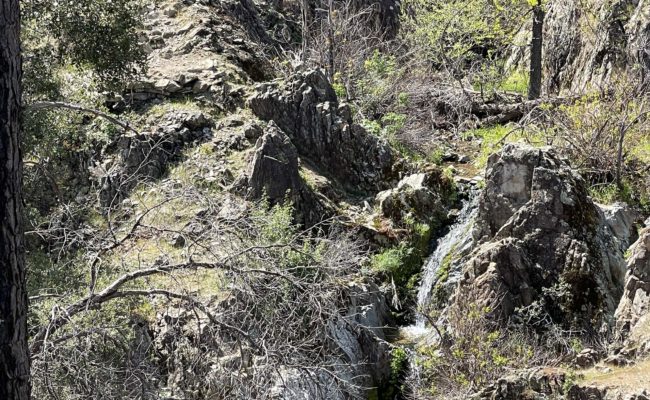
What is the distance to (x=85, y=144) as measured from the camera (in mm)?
13391

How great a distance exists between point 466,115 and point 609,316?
30.5ft

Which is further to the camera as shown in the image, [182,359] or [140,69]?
[140,69]

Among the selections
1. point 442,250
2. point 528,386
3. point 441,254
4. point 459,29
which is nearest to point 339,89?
point 459,29

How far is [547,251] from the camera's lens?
1132 centimetres

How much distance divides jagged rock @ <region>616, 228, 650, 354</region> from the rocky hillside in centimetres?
3

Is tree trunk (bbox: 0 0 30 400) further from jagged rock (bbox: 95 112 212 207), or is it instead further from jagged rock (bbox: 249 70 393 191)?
jagged rock (bbox: 249 70 393 191)

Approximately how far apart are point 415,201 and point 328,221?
76.9 inches

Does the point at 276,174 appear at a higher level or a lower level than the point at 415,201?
→ higher

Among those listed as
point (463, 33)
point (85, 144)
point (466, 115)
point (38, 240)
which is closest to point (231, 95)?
point (85, 144)

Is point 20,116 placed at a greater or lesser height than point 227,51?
lesser

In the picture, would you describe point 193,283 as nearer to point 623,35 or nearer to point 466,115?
point 466,115

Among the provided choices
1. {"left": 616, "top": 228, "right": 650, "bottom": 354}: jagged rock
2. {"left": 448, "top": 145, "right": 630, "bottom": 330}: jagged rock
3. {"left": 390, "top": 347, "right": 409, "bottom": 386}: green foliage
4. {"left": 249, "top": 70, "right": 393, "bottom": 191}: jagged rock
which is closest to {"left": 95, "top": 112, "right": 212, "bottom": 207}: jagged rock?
{"left": 249, "top": 70, "right": 393, "bottom": 191}: jagged rock

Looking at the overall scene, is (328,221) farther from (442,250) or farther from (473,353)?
(473,353)

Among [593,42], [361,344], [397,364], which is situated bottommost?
[397,364]
